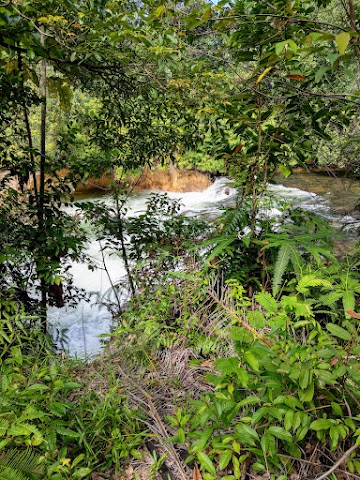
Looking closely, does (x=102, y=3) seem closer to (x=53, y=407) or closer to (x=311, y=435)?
(x=53, y=407)

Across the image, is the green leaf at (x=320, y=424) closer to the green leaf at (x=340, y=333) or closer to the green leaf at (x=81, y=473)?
the green leaf at (x=340, y=333)

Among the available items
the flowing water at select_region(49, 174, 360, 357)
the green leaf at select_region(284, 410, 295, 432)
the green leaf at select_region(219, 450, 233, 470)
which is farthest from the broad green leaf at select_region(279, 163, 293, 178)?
the green leaf at select_region(219, 450, 233, 470)

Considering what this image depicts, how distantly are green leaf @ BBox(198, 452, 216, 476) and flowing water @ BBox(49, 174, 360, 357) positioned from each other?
1.88 meters

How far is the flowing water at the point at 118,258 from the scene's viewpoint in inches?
165

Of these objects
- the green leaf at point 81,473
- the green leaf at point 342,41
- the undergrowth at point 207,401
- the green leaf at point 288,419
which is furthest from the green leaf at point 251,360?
the green leaf at point 342,41

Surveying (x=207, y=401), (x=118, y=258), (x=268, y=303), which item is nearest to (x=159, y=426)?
(x=207, y=401)

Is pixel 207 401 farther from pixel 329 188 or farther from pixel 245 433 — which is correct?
pixel 329 188

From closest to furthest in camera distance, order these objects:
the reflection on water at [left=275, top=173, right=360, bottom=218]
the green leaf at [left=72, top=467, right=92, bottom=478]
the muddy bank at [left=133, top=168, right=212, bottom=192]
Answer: the green leaf at [left=72, top=467, right=92, bottom=478]
the reflection on water at [left=275, top=173, right=360, bottom=218]
the muddy bank at [left=133, top=168, right=212, bottom=192]

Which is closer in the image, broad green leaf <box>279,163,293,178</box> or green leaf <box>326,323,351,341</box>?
green leaf <box>326,323,351,341</box>

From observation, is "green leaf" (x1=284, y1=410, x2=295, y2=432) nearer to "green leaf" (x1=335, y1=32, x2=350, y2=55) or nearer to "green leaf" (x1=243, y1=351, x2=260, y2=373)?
"green leaf" (x1=243, y1=351, x2=260, y2=373)

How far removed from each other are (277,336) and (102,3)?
236 centimetres

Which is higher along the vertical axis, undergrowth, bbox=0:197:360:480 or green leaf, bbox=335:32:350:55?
green leaf, bbox=335:32:350:55

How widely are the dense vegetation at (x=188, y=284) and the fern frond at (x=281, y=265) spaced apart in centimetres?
2

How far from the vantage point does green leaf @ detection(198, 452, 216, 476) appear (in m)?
1.26
